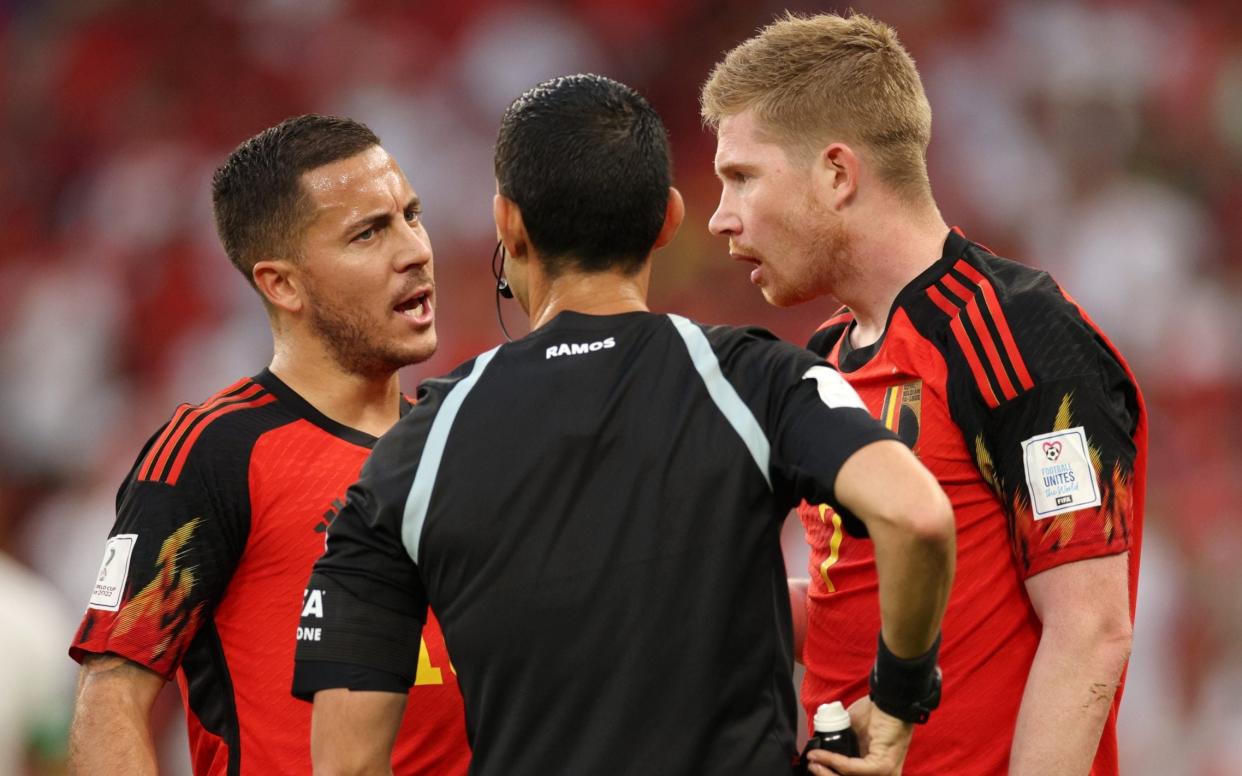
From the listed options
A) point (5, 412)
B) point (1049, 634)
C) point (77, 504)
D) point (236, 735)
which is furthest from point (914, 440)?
point (5, 412)

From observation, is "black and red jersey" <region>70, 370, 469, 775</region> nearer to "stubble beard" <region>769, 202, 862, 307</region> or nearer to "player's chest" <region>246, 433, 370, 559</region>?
"player's chest" <region>246, 433, 370, 559</region>

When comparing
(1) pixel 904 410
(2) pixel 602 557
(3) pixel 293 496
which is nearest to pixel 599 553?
(2) pixel 602 557

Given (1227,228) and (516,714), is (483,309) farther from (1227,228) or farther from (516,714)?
Answer: (516,714)

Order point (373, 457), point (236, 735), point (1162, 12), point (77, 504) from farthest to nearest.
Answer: point (1162, 12)
point (77, 504)
point (236, 735)
point (373, 457)

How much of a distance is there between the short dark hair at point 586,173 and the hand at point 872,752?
0.82 metres

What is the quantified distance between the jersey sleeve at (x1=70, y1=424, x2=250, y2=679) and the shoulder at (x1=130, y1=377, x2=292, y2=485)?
0.01m

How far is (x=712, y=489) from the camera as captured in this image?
230 centimetres

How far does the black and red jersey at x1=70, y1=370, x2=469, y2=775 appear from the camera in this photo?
3.05 m

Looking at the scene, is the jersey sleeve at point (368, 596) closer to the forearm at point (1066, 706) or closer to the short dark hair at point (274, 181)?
the forearm at point (1066, 706)

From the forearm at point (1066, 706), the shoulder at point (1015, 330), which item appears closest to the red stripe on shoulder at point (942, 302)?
the shoulder at point (1015, 330)

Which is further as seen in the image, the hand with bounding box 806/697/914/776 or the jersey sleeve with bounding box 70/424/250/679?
the jersey sleeve with bounding box 70/424/250/679

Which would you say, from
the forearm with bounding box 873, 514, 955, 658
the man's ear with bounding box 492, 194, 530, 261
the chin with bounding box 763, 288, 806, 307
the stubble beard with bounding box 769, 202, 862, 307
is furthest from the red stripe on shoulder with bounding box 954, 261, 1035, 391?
the man's ear with bounding box 492, 194, 530, 261

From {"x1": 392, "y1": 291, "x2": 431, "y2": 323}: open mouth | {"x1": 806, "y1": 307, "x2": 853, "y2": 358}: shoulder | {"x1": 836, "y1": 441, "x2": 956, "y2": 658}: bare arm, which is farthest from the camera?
{"x1": 392, "y1": 291, "x2": 431, "y2": 323}: open mouth

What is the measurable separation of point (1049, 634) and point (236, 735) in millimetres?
1638
